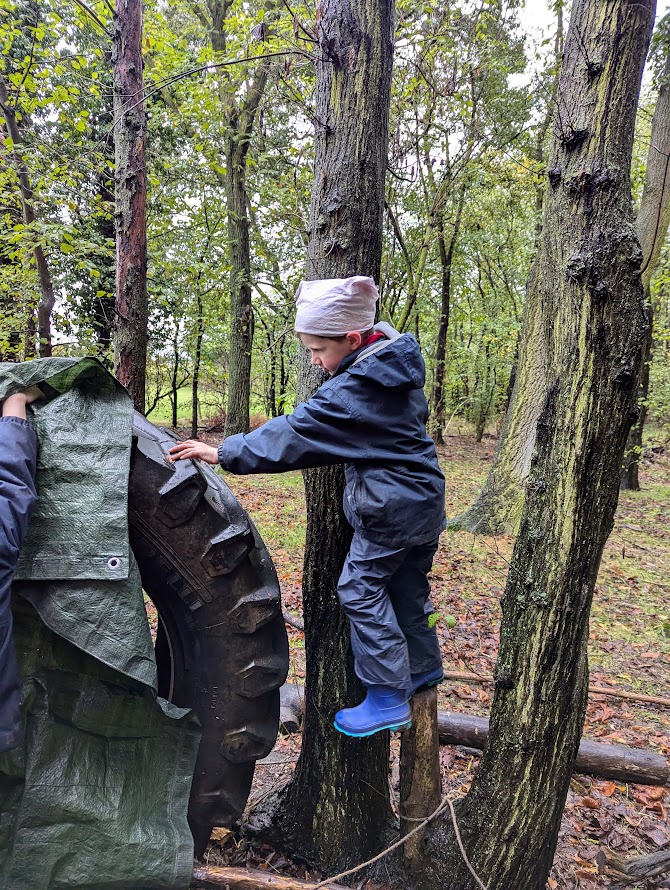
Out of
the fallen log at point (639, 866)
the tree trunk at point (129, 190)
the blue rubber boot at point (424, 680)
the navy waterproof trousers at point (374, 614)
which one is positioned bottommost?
the fallen log at point (639, 866)

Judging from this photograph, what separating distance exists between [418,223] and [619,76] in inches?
340

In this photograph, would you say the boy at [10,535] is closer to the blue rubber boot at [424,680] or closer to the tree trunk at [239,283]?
the blue rubber boot at [424,680]

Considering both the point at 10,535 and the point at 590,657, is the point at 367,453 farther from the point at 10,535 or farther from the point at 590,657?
the point at 590,657

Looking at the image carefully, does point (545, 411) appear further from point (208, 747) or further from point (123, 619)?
point (208, 747)

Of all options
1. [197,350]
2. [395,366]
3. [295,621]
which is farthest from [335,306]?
[197,350]

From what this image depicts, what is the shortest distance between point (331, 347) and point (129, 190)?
3.27 metres

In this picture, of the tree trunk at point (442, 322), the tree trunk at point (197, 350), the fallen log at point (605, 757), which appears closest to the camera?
the fallen log at point (605, 757)

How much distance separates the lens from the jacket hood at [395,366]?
195cm

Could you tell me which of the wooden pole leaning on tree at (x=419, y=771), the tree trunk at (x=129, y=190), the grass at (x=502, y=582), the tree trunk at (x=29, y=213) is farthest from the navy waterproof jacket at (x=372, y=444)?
the tree trunk at (x=29, y=213)

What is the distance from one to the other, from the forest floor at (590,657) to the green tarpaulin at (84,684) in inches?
34.1

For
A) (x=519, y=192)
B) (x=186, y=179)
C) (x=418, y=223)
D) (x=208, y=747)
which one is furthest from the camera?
(x=519, y=192)

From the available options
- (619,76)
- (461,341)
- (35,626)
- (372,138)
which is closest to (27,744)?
(35,626)

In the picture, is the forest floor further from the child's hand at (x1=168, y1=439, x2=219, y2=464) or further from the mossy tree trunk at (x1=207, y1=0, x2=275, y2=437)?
the mossy tree trunk at (x1=207, y1=0, x2=275, y2=437)

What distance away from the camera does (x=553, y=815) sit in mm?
2088
